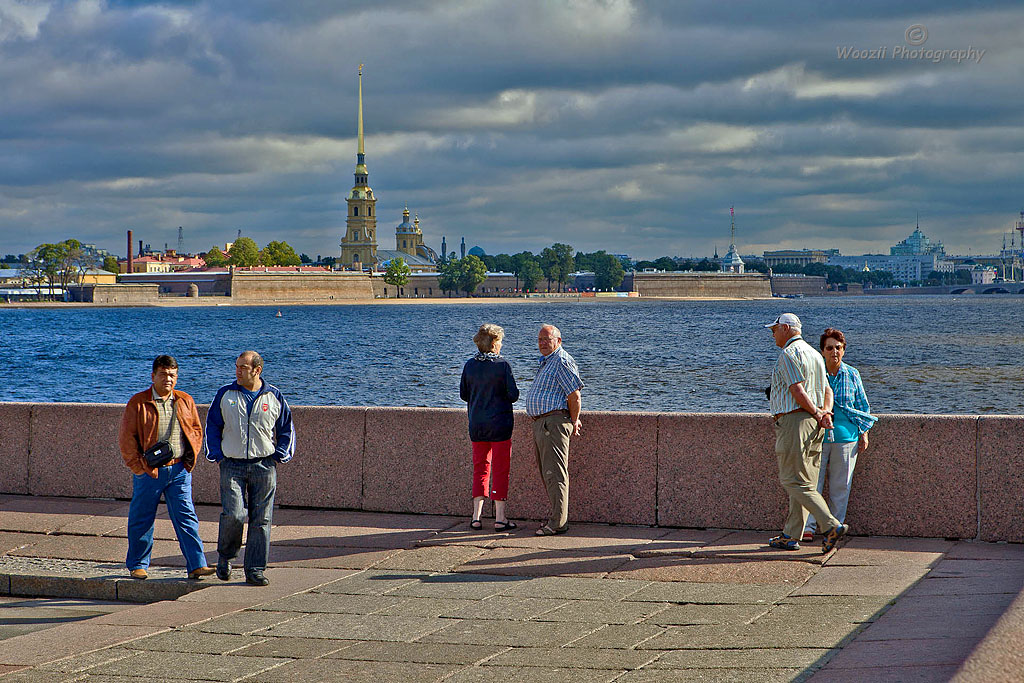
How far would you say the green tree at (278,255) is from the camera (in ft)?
625

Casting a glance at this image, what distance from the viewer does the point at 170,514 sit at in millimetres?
6844

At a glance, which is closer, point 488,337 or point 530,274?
point 488,337

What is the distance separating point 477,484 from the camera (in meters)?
7.78

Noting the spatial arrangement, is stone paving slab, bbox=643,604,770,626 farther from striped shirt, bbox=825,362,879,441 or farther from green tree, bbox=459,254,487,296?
green tree, bbox=459,254,487,296

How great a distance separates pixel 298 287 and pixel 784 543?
156 metres

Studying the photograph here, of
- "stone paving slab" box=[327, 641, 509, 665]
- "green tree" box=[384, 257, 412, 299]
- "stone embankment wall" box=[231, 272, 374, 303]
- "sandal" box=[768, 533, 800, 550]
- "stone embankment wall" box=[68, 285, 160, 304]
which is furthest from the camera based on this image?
"green tree" box=[384, 257, 412, 299]

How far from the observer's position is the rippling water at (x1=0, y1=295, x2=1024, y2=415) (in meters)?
32.8

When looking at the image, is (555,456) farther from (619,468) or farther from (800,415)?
(800,415)

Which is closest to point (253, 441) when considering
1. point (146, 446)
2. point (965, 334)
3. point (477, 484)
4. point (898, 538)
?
point (146, 446)

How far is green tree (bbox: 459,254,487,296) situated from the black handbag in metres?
177

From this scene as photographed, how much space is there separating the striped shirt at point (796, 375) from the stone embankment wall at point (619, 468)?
90 cm

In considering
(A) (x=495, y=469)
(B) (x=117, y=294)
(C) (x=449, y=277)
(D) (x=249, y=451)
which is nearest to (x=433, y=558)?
(A) (x=495, y=469)

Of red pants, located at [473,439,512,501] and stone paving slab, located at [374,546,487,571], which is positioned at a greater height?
red pants, located at [473,439,512,501]

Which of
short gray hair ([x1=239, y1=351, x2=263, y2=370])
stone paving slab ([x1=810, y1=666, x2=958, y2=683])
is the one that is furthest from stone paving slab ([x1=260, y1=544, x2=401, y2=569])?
stone paving slab ([x1=810, y1=666, x2=958, y2=683])
